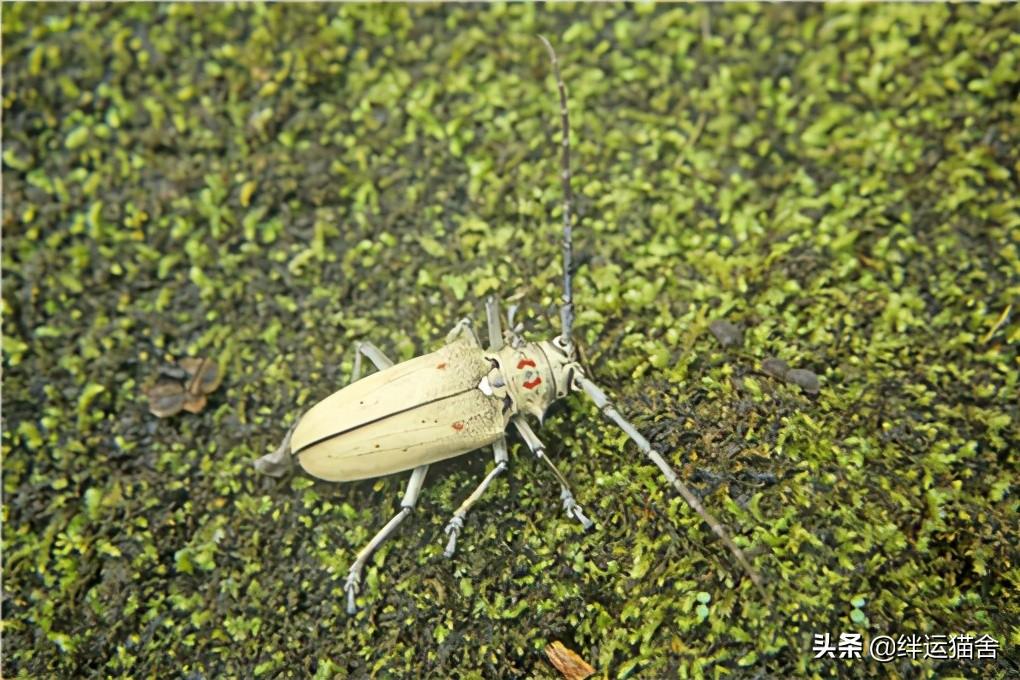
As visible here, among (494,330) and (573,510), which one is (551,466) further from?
(494,330)

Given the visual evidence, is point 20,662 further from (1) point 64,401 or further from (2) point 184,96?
(2) point 184,96

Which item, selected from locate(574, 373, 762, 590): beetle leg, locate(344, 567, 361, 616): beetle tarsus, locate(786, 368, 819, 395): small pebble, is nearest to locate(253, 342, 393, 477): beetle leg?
locate(344, 567, 361, 616): beetle tarsus

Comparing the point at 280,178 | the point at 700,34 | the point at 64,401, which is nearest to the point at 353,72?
the point at 280,178

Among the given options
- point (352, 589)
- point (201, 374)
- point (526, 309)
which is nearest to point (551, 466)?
point (526, 309)

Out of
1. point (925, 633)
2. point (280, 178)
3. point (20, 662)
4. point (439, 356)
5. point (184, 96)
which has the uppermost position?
point (184, 96)

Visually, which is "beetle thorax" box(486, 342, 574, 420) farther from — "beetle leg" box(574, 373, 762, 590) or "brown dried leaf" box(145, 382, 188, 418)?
"brown dried leaf" box(145, 382, 188, 418)

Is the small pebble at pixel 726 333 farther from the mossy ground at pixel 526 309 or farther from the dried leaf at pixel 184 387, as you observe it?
the dried leaf at pixel 184 387
